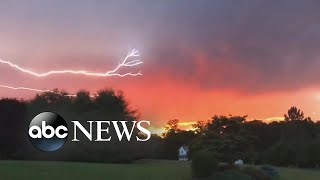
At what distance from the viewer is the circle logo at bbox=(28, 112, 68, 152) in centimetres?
3788

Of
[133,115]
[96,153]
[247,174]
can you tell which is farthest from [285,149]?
[247,174]

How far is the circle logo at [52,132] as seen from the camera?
37.9 meters

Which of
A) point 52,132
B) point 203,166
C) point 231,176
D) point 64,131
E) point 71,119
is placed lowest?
point 231,176

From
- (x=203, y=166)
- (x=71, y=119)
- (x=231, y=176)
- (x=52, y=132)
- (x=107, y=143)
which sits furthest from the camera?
(x=71, y=119)

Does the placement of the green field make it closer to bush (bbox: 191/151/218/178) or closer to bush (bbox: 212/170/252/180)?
bush (bbox: 191/151/218/178)

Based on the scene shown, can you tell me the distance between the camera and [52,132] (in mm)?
35531

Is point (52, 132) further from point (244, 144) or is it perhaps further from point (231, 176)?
point (244, 144)

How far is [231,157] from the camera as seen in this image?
2493 inches

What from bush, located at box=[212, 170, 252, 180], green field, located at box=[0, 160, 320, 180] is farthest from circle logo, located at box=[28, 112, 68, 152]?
bush, located at box=[212, 170, 252, 180]

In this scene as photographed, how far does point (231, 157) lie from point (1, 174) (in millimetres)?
39235

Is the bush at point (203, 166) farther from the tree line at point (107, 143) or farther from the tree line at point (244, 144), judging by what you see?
the tree line at point (244, 144)

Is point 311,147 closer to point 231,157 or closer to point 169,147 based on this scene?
point 231,157

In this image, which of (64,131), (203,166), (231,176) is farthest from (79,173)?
(64,131)

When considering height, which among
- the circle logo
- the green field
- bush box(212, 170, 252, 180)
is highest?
the circle logo
